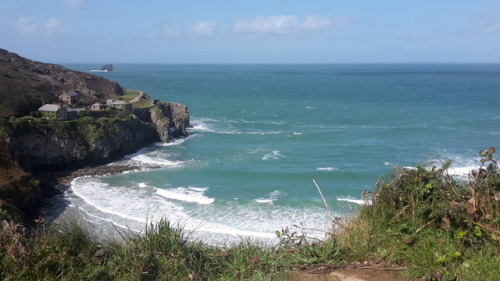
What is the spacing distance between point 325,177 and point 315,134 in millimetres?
19448

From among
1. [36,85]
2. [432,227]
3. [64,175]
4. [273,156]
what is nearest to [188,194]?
[64,175]

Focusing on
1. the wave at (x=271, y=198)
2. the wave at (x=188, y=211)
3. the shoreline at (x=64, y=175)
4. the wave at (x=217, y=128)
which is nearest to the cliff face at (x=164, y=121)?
the wave at (x=217, y=128)

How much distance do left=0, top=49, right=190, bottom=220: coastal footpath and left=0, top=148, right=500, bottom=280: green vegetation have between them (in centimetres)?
1929

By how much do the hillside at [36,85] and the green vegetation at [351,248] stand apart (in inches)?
1678

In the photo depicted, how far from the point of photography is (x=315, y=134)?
5303 cm

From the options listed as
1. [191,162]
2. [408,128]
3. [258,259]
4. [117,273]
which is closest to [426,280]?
[258,259]

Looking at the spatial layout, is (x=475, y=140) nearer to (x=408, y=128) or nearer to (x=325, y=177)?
(x=408, y=128)

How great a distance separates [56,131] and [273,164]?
20971 mm

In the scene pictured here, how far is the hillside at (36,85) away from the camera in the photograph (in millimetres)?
47219

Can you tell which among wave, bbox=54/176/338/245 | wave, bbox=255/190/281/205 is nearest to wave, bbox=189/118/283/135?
wave, bbox=54/176/338/245

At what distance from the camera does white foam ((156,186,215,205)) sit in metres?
28.9

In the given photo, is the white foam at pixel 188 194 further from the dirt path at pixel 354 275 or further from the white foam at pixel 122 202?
the dirt path at pixel 354 275

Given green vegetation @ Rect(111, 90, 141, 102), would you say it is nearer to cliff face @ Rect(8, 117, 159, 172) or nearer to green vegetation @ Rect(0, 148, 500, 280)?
cliff face @ Rect(8, 117, 159, 172)

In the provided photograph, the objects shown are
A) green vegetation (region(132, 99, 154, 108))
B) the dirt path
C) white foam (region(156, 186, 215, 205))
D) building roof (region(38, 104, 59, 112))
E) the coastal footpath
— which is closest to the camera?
the dirt path
